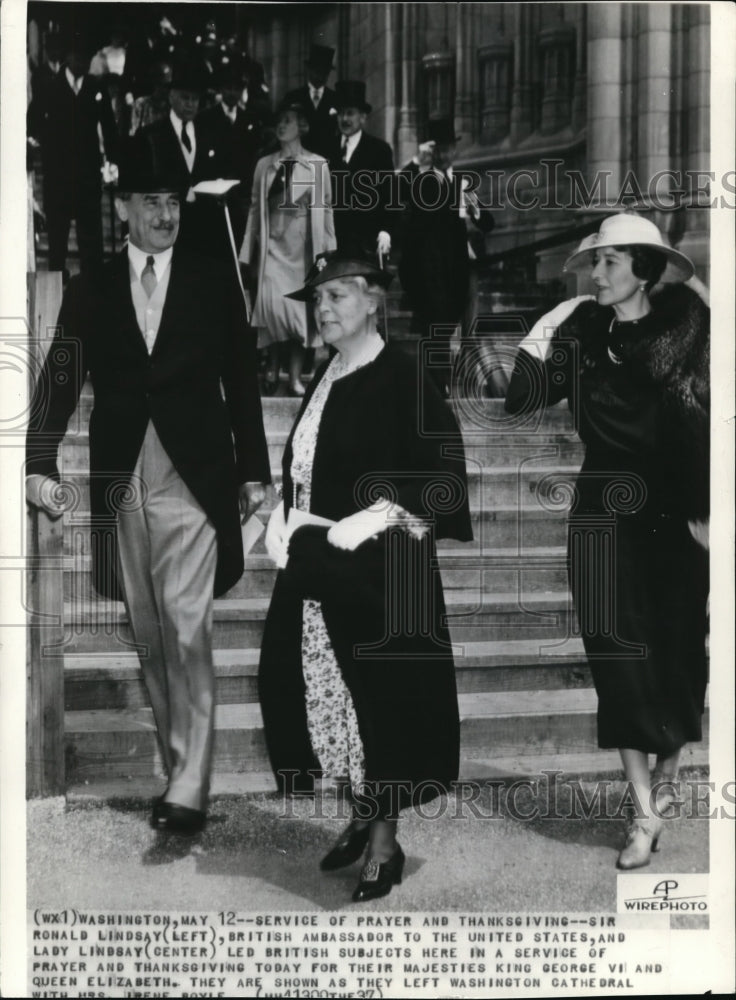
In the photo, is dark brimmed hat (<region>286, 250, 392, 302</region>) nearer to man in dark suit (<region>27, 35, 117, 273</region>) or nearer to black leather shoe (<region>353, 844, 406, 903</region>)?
man in dark suit (<region>27, 35, 117, 273</region>)

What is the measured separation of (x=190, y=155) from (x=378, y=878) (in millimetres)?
2906

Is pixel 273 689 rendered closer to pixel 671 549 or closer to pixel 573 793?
pixel 573 793

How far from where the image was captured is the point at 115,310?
5059 mm

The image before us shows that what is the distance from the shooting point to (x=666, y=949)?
5.06 m

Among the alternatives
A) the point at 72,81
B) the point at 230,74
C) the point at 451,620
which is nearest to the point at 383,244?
the point at 230,74

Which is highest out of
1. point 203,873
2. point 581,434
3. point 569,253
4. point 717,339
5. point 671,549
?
point 569,253

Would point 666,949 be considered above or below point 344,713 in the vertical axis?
below

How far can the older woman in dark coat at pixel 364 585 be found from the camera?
4922mm

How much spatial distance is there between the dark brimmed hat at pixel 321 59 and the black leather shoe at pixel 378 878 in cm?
306

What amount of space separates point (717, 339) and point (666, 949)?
240 cm

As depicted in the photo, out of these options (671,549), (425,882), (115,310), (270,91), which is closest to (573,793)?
(425,882)

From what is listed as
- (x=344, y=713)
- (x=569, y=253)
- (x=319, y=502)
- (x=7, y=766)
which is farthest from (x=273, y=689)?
(x=569, y=253)

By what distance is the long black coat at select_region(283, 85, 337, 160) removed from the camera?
515 centimetres

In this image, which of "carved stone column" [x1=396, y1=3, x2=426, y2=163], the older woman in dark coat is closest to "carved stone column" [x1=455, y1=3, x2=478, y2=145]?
"carved stone column" [x1=396, y1=3, x2=426, y2=163]
